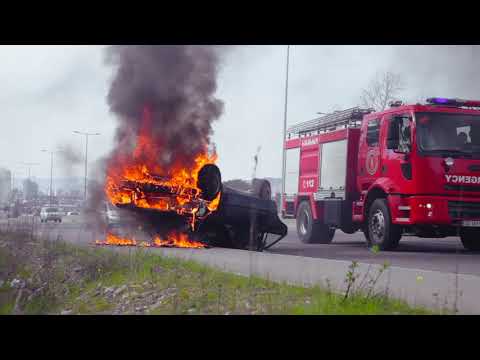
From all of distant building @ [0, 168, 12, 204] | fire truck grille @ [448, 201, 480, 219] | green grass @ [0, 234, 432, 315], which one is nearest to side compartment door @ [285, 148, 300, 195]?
fire truck grille @ [448, 201, 480, 219]

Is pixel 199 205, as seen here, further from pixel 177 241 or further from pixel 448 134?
pixel 448 134

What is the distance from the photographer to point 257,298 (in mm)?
7621

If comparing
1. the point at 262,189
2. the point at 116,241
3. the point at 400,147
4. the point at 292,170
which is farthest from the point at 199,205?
the point at 292,170

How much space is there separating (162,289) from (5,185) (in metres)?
14.5

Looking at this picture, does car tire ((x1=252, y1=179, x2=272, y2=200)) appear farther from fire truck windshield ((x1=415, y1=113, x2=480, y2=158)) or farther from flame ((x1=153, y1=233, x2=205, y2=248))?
fire truck windshield ((x1=415, y1=113, x2=480, y2=158))

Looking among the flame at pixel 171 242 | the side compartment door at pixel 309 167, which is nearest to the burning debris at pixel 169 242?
the flame at pixel 171 242

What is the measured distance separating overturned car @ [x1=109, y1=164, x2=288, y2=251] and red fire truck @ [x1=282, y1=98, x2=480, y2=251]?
2612mm

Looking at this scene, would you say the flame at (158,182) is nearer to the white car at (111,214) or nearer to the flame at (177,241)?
the flame at (177,241)

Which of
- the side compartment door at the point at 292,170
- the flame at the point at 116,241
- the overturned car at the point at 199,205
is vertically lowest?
the flame at the point at 116,241

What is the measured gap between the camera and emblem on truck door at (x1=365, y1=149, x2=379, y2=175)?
49.1ft

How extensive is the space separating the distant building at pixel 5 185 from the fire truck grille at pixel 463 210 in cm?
1330

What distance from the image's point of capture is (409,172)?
45.1 feet

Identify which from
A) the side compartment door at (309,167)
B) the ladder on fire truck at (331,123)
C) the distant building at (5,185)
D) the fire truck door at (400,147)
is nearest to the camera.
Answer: the fire truck door at (400,147)

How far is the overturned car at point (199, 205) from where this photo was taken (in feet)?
46.0
